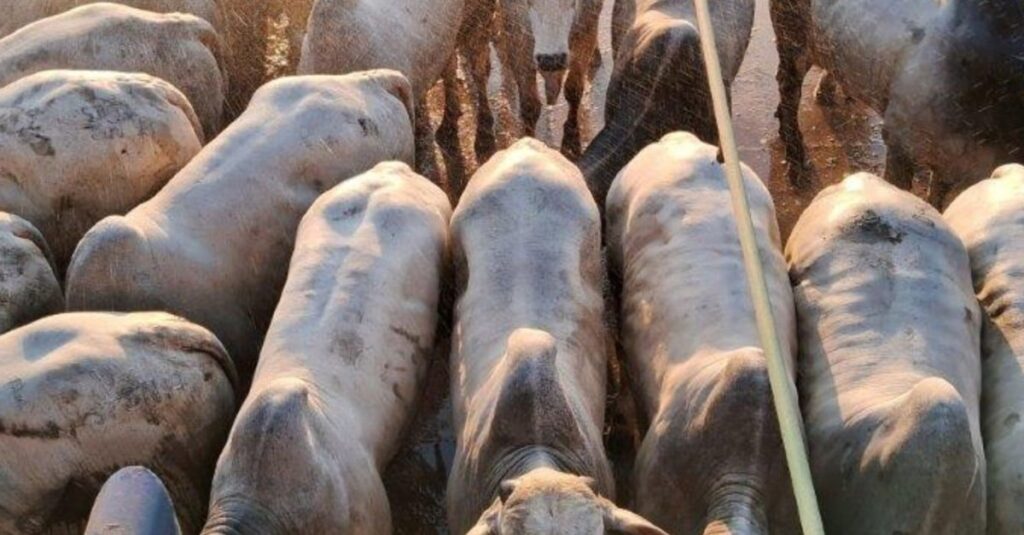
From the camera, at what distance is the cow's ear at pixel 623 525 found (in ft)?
12.4

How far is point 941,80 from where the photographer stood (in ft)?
22.6

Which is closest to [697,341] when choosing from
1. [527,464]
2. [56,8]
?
[527,464]

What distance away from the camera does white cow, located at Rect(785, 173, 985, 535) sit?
13.6 ft

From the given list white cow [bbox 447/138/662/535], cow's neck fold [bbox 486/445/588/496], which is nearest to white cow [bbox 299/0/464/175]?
white cow [bbox 447/138/662/535]

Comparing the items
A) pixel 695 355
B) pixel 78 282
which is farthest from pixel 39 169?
pixel 695 355

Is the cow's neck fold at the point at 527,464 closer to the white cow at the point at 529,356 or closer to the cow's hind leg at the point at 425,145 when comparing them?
the white cow at the point at 529,356

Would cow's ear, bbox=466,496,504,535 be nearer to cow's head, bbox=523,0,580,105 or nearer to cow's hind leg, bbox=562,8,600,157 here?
cow's head, bbox=523,0,580,105

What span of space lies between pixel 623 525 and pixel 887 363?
51.6 inches

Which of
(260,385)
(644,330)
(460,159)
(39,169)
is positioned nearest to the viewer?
(260,385)

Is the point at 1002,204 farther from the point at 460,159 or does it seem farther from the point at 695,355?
the point at 460,159

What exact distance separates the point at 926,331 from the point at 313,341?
76.6 inches

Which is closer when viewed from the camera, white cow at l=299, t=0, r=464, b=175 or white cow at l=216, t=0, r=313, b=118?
white cow at l=299, t=0, r=464, b=175

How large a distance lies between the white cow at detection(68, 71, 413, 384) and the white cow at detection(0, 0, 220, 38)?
1570 mm

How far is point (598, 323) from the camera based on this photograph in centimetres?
523
